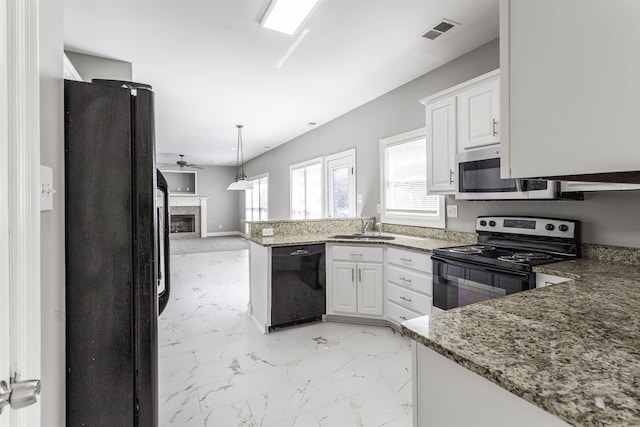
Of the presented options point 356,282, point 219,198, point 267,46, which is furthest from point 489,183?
point 219,198

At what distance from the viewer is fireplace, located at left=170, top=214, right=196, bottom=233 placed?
430 inches

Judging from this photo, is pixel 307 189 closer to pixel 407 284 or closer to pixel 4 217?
pixel 407 284

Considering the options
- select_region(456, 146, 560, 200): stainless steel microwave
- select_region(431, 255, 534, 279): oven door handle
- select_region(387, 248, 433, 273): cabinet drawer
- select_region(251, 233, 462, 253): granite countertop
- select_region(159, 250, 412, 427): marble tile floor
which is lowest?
select_region(159, 250, 412, 427): marble tile floor

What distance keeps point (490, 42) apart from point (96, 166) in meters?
3.06

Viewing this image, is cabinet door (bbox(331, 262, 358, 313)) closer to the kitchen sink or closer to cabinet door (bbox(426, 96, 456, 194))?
the kitchen sink

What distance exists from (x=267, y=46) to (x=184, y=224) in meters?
9.53

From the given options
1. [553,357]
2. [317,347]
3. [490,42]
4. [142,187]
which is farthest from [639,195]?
[142,187]

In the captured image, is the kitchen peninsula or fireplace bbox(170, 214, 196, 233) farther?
fireplace bbox(170, 214, 196, 233)

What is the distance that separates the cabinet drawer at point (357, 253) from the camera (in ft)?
10.3

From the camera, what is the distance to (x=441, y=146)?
9.41ft

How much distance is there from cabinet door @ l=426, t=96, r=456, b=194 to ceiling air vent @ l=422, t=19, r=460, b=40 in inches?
20.6

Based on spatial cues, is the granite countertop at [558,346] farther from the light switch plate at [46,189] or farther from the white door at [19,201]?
the light switch plate at [46,189]

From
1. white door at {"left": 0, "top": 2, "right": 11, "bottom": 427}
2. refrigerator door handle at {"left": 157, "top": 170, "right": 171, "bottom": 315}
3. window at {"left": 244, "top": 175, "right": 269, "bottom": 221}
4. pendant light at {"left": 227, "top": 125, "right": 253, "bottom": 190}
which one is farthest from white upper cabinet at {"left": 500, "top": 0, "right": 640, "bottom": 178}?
window at {"left": 244, "top": 175, "right": 269, "bottom": 221}

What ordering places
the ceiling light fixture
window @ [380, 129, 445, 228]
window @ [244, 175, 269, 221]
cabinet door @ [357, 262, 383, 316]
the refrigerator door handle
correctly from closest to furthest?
the refrigerator door handle < the ceiling light fixture < cabinet door @ [357, 262, 383, 316] < window @ [380, 129, 445, 228] < window @ [244, 175, 269, 221]
